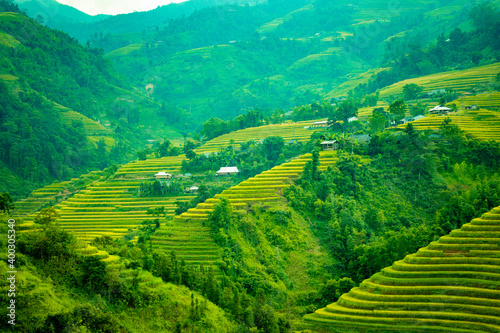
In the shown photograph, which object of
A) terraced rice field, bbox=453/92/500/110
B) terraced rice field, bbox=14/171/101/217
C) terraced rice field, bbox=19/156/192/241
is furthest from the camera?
terraced rice field, bbox=453/92/500/110

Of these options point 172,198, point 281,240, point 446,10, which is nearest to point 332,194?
point 281,240

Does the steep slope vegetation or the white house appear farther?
the steep slope vegetation

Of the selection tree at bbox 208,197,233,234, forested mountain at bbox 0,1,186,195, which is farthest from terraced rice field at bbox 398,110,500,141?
forested mountain at bbox 0,1,186,195

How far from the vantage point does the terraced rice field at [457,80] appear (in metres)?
66.7

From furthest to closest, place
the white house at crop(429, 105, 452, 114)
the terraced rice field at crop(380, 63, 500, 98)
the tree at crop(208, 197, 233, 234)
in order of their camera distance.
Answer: the terraced rice field at crop(380, 63, 500, 98)
the white house at crop(429, 105, 452, 114)
the tree at crop(208, 197, 233, 234)

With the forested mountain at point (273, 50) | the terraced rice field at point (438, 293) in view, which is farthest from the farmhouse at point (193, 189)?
the forested mountain at point (273, 50)

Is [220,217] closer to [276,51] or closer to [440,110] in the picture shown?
[440,110]

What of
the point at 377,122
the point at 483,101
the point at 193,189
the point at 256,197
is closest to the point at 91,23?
the point at 193,189

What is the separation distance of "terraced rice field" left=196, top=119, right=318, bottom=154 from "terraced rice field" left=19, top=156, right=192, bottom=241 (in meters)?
8.70

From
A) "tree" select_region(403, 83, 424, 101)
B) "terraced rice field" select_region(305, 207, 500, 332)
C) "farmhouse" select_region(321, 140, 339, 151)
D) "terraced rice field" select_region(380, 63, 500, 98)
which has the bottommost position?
"terraced rice field" select_region(305, 207, 500, 332)

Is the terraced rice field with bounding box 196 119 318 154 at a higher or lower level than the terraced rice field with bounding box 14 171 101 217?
higher

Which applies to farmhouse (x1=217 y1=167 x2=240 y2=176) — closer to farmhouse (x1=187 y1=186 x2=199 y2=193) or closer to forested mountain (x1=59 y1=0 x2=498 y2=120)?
farmhouse (x1=187 y1=186 x2=199 y2=193)

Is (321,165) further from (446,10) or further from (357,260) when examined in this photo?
(446,10)

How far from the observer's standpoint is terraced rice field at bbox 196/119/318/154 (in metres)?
63.8
